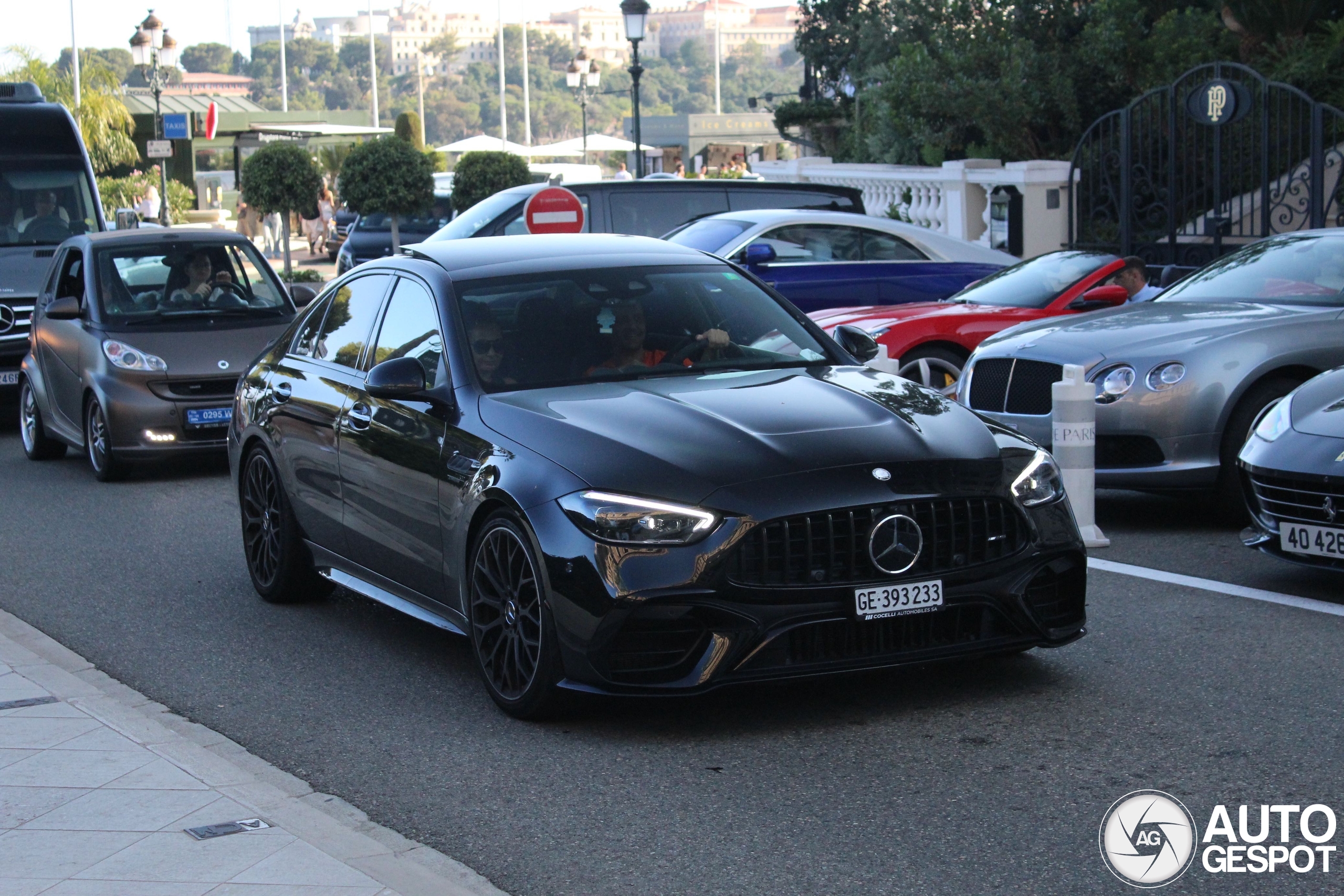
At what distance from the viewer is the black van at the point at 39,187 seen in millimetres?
16422

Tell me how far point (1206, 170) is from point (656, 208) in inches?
231

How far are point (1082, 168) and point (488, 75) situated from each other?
155m

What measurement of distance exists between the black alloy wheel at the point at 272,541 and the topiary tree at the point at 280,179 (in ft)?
79.9

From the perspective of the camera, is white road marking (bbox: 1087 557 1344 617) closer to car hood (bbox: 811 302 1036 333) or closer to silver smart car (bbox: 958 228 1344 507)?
silver smart car (bbox: 958 228 1344 507)

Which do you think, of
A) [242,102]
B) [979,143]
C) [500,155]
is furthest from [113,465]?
[242,102]

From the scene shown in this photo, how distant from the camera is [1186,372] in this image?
8.74 metres

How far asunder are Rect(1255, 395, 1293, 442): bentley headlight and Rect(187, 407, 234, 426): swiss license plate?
7339 millimetres

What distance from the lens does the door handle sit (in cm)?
678

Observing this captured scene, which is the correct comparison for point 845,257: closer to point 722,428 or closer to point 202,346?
point 202,346

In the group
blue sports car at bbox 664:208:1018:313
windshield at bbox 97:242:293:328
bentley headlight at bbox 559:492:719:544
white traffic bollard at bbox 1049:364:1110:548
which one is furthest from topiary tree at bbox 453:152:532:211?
bentley headlight at bbox 559:492:719:544

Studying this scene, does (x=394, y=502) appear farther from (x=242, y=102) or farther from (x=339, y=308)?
(x=242, y=102)

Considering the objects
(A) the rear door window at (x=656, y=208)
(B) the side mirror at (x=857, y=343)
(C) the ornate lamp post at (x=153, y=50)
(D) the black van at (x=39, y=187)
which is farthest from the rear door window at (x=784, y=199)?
(C) the ornate lamp post at (x=153, y=50)

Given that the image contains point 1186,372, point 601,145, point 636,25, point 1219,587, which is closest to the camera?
point 1219,587

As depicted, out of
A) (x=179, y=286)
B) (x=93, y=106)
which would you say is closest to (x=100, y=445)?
(x=179, y=286)
